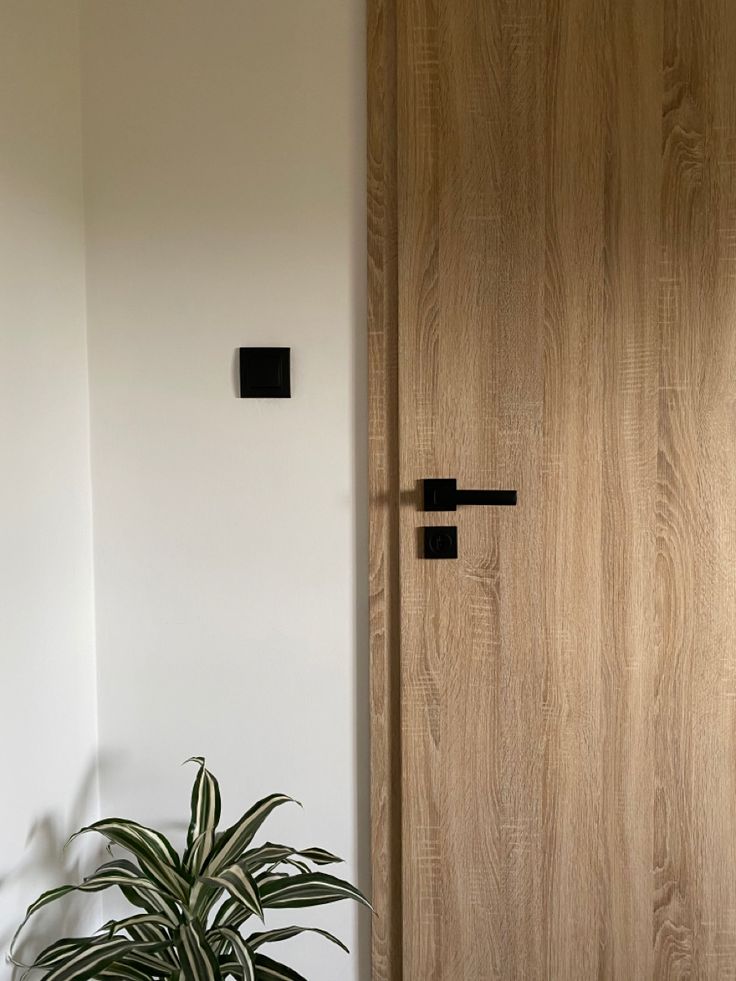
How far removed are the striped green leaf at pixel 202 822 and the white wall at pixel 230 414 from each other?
19cm

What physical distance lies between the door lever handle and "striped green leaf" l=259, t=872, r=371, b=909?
0.59m

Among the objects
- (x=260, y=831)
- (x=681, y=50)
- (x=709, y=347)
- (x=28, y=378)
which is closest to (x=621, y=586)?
(x=709, y=347)

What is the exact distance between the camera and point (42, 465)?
1.33 m

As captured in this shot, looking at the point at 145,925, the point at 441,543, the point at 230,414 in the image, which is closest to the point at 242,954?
the point at 145,925

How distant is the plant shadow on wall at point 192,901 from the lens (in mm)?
1131

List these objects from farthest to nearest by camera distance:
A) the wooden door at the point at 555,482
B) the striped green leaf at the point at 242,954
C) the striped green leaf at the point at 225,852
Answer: the wooden door at the point at 555,482
the striped green leaf at the point at 225,852
the striped green leaf at the point at 242,954

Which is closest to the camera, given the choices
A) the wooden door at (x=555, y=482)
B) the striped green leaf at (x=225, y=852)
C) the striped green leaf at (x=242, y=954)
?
the striped green leaf at (x=242, y=954)

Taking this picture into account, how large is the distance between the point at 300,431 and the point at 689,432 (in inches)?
25.7

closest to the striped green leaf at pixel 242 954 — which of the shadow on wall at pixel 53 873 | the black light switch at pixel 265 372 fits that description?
the shadow on wall at pixel 53 873

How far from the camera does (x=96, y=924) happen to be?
151cm

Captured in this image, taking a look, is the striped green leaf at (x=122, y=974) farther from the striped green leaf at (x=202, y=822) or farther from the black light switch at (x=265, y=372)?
the black light switch at (x=265, y=372)

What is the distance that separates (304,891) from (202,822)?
7.2 inches

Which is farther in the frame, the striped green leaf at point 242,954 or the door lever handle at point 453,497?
the door lever handle at point 453,497

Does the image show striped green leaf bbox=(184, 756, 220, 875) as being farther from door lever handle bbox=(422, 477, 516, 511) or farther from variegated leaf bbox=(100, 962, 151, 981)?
door lever handle bbox=(422, 477, 516, 511)
